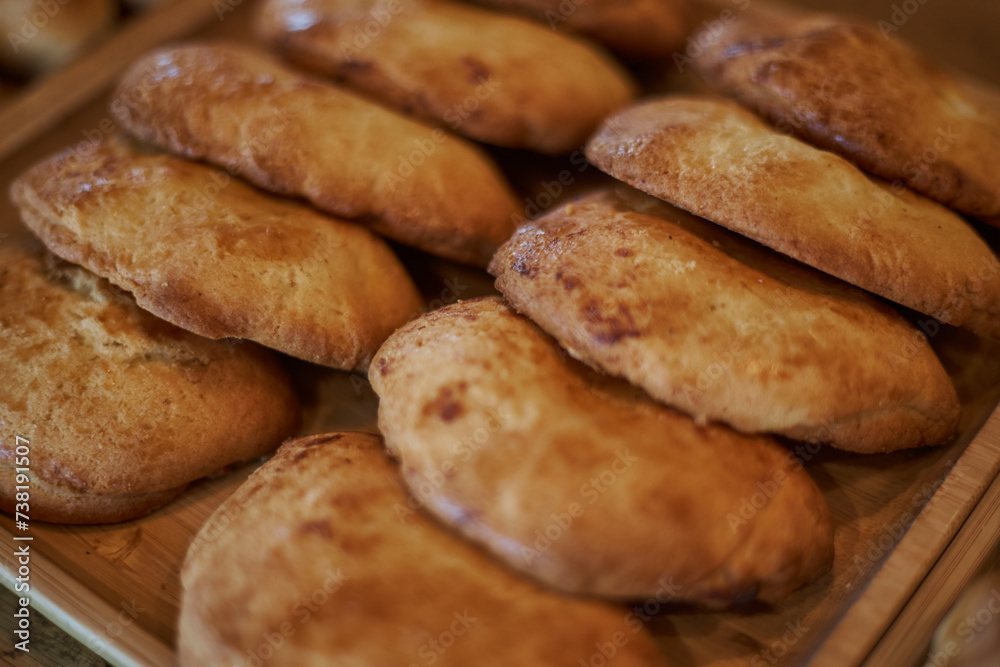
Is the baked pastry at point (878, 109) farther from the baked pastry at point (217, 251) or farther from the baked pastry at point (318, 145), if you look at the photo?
the baked pastry at point (217, 251)

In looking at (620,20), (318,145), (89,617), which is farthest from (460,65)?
(89,617)

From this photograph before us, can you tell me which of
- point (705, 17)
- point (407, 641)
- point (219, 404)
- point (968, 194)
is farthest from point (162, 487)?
point (705, 17)

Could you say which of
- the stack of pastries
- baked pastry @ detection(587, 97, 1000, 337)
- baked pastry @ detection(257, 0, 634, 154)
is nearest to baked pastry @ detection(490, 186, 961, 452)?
the stack of pastries

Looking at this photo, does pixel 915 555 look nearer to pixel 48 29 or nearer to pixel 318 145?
pixel 318 145

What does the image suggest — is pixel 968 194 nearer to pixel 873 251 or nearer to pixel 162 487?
pixel 873 251

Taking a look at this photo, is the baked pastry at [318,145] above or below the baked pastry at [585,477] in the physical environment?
above

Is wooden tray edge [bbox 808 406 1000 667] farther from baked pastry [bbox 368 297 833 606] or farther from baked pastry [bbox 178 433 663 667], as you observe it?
baked pastry [bbox 178 433 663 667]

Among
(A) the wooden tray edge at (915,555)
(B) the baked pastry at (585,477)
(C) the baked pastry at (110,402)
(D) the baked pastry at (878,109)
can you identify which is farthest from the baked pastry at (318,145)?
(A) the wooden tray edge at (915,555)

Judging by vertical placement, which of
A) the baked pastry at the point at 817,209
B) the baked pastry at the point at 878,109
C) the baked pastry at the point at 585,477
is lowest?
the baked pastry at the point at 585,477

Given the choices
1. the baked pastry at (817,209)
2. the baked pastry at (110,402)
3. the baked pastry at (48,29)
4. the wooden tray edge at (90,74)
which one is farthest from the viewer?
the baked pastry at (48,29)
